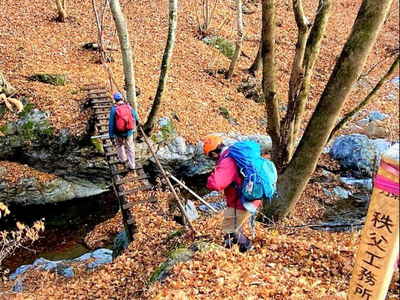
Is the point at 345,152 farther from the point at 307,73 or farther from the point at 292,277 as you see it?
the point at 292,277

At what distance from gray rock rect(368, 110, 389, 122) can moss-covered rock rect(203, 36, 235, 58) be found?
789cm

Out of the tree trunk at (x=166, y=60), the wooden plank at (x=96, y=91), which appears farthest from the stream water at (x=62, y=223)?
the wooden plank at (x=96, y=91)

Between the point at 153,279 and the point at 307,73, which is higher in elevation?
the point at 307,73

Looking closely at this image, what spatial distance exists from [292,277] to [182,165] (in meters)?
8.78

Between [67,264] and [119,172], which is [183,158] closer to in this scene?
[119,172]

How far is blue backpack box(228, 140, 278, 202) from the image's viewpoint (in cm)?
461

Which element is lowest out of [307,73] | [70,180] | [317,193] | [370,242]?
[70,180]

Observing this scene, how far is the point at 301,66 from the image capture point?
6.46 metres

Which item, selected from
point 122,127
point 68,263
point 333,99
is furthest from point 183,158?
point 333,99

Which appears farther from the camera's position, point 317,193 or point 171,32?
point 317,193

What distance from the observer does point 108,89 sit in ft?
46.8

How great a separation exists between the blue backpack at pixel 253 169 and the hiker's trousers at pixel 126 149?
564 centimetres

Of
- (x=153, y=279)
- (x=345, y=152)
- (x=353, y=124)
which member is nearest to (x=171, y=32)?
(x=153, y=279)

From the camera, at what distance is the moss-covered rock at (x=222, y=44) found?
66.4ft
